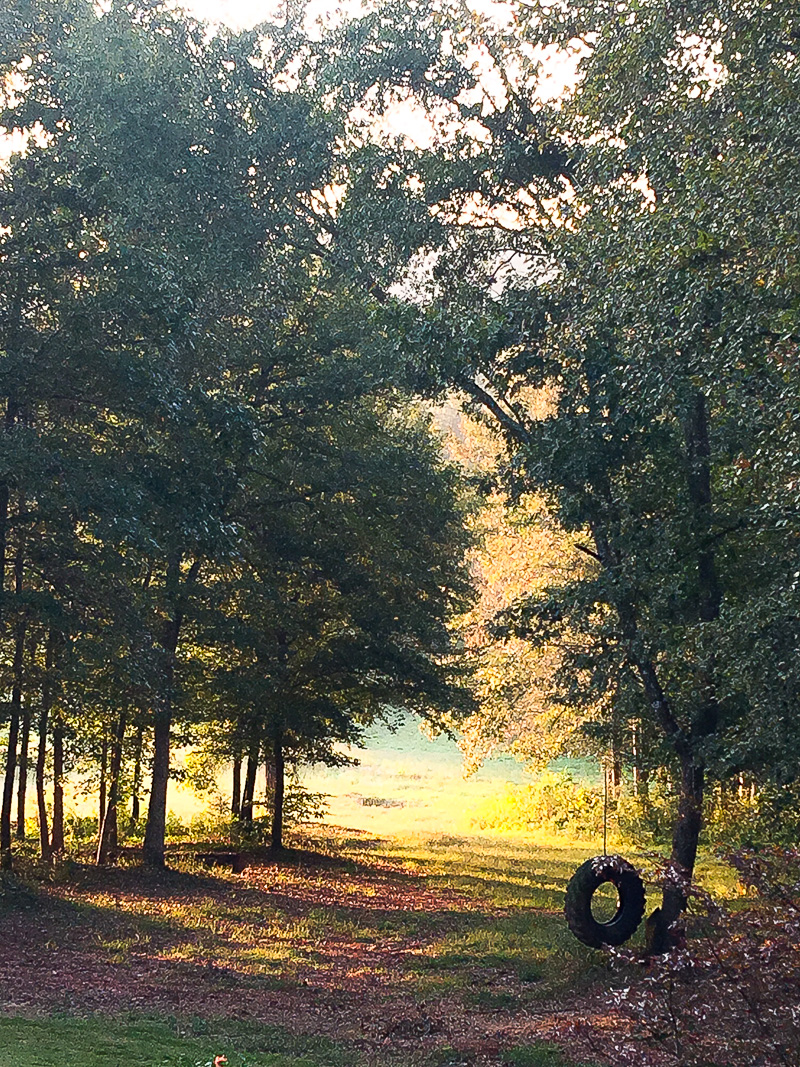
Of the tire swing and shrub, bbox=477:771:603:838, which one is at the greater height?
the tire swing

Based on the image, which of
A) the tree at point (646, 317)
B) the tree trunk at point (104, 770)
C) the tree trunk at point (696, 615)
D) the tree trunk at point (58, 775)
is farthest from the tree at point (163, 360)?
the tree trunk at point (696, 615)

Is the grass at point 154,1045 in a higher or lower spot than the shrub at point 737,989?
lower

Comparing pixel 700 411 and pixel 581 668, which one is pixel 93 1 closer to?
pixel 700 411

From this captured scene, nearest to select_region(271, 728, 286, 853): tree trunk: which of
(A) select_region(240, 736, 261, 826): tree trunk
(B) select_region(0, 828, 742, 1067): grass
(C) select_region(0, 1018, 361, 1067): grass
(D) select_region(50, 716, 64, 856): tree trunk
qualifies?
(A) select_region(240, 736, 261, 826): tree trunk

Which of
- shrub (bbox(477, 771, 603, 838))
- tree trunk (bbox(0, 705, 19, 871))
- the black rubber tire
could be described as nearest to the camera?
the black rubber tire

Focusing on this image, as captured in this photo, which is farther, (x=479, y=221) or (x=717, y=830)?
(x=717, y=830)

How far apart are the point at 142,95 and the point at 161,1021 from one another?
37.3ft

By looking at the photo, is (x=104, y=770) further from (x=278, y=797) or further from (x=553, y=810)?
(x=553, y=810)

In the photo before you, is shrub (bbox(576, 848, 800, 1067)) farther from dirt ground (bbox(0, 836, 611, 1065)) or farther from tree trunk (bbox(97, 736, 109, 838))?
tree trunk (bbox(97, 736, 109, 838))

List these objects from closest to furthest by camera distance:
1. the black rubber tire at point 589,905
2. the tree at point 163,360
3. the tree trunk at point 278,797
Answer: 1. the black rubber tire at point 589,905
2. the tree at point 163,360
3. the tree trunk at point 278,797

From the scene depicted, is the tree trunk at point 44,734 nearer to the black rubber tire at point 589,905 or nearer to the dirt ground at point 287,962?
the dirt ground at point 287,962

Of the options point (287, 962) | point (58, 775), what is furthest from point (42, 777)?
point (287, 962)

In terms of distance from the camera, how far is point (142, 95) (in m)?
13.6

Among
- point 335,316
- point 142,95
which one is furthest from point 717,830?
point 142,95
